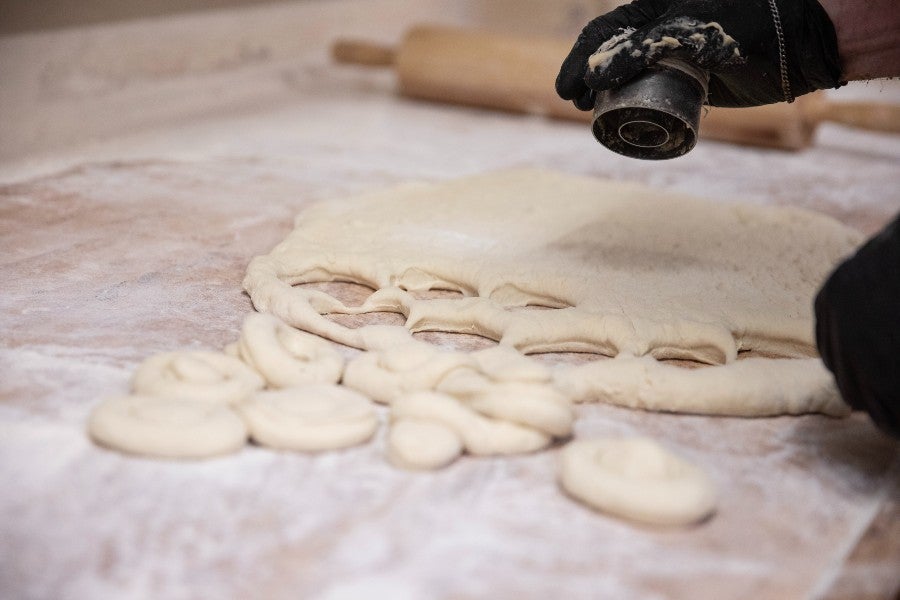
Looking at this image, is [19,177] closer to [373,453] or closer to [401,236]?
[401,236]

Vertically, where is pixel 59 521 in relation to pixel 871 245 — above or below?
below

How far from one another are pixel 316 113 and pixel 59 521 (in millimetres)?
3072

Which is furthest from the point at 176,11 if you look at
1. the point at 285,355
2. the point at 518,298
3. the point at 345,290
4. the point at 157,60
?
the point at 285,355

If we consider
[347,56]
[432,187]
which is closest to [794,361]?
[432,187]

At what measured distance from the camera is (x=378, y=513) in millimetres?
1402

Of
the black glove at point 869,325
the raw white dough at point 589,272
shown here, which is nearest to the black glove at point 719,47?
the raw white dough at point 589,272

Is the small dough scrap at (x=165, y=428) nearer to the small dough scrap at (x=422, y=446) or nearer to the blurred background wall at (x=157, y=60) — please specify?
the small dough scrap at (x=422, y=446)

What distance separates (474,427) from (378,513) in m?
0.23

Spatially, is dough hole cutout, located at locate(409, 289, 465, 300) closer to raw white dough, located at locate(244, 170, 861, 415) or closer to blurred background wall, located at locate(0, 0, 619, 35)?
raw white dough, located at locate(244, 170, 861, 415)

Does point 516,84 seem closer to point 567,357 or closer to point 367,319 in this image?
point 367,319

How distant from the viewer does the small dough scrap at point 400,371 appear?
1679mm

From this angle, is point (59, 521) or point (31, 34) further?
point (31, 34)

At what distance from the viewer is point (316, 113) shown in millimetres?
4188

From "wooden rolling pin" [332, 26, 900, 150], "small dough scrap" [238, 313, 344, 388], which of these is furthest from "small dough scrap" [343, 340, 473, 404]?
"wooden rolling pin" [332, 26, 900, 150]
